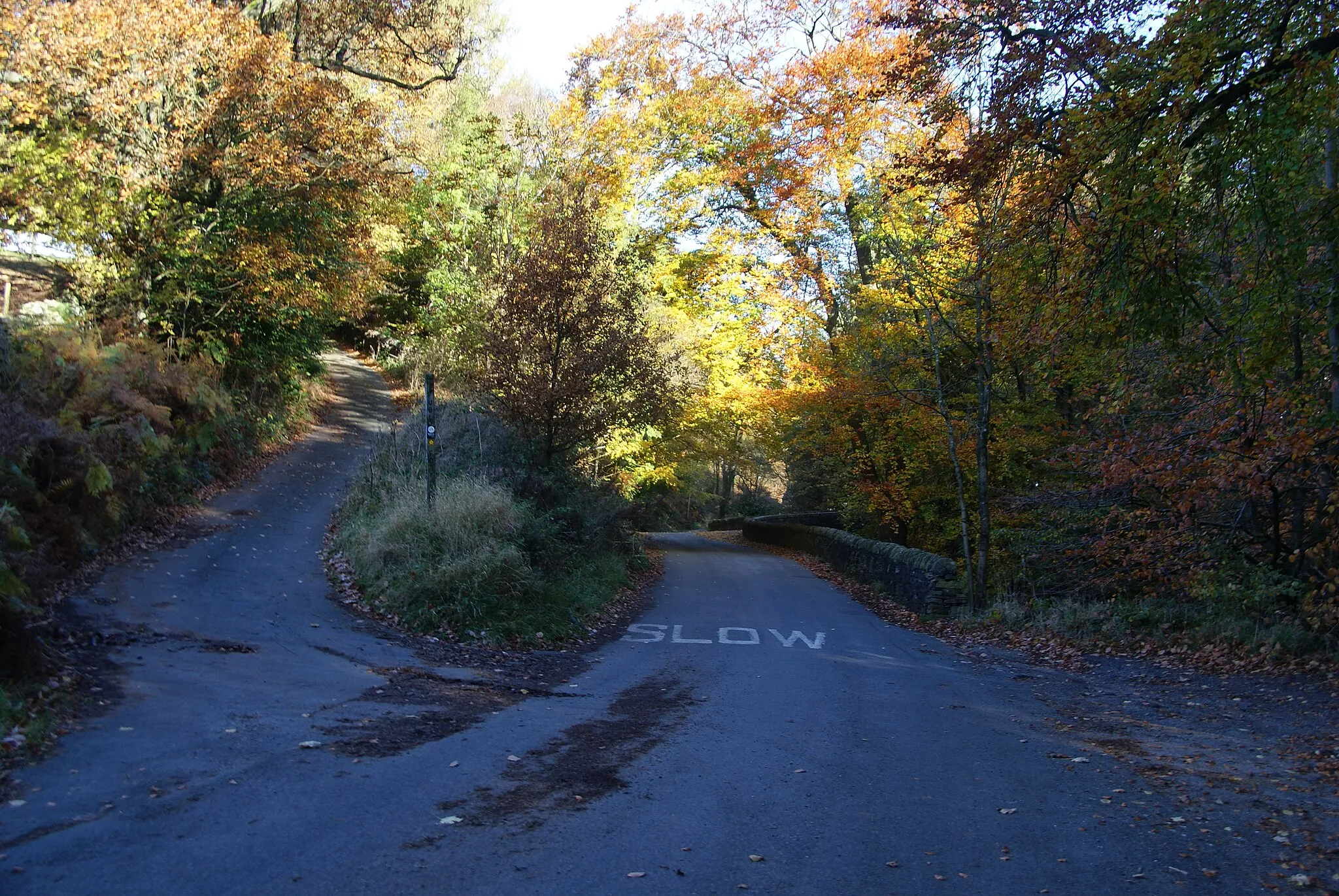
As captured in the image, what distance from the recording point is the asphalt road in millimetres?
4625

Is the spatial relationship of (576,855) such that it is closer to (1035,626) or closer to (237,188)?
(1035,626)

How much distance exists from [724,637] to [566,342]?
592 centimetres

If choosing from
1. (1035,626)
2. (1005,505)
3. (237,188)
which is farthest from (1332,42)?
(237,188)

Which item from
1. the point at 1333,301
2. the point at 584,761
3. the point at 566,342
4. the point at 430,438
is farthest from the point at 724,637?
the point at 1333,301

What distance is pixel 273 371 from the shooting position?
2256cm

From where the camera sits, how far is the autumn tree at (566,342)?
1603cm

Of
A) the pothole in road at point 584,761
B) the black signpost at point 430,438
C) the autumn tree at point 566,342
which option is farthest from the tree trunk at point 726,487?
the pothole in road at point 584,761

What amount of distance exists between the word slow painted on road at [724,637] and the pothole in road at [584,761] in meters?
4.16

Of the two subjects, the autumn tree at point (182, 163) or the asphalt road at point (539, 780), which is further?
the autumn tree at point (182, 163)

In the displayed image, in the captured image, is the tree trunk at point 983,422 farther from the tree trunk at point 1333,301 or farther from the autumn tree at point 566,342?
the tree trunk at point 1333,301

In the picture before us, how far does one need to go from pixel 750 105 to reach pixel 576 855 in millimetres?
24650

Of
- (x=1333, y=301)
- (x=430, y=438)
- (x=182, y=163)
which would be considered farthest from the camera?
(x=182, y=163)

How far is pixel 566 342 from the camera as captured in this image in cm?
1656

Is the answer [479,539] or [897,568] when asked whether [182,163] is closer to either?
[479,539]
